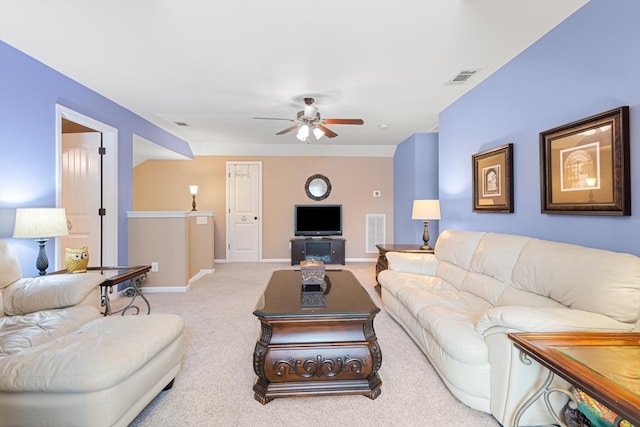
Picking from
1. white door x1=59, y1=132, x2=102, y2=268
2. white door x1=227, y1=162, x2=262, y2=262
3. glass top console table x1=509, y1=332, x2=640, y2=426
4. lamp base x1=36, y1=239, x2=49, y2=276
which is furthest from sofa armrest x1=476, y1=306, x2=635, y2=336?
white door x1=227, y1=162, x2=262, y2=262

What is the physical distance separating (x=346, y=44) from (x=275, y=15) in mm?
658

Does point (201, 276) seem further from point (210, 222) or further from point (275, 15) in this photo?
point (275, 15)

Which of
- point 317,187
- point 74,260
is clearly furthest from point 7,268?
point 317,187

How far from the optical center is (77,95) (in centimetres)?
318

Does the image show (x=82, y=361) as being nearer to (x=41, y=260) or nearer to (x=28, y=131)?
(x=41, y=260)

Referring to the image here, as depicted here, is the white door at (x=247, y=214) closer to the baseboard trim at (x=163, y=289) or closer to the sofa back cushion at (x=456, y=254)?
the baseboard trim at (x=163, y=289)

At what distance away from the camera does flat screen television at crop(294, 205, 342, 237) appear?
6.36 m

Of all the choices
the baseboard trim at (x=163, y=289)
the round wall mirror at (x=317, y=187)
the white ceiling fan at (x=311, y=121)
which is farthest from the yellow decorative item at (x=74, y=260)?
the round wall mirror at (x=317, y=187)

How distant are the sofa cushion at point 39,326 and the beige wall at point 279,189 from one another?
4.45 metres

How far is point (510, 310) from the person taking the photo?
1.55m

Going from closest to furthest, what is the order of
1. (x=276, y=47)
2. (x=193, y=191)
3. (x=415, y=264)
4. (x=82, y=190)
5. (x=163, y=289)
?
(x=276, y=47), (x=415, y=264), (x=82, y=190), (x=163, y=289), (x=193, y=191)

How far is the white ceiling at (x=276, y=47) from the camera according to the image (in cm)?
203

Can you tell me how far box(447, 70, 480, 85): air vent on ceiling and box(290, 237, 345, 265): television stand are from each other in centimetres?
373

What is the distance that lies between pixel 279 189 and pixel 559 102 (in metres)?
5.10
